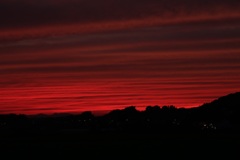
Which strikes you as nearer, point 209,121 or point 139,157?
point 139,157

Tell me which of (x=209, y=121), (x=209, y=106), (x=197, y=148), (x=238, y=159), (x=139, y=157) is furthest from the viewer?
(x=209, y=106)

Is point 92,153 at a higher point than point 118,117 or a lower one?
lower

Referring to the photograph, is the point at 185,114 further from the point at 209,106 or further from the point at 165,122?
the point at 165,122

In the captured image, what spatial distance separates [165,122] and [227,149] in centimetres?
6232

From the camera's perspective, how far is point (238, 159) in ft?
98.5

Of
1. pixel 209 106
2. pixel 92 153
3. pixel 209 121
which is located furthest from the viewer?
pixel 209 106

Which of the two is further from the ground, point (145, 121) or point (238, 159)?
point (145, 121)

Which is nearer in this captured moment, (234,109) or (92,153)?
(92,153)

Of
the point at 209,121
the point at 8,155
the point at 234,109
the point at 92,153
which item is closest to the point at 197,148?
the point at 92,153

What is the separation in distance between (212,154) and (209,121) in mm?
64152

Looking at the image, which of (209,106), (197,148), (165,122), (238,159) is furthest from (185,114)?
(238,159)

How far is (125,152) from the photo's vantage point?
36.6m

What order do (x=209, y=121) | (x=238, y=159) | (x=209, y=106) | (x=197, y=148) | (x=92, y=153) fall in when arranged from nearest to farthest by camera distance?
(x=238, y=159) → (x=92, y=153) → (x=197, y=148) → (x=209, y=121) → (x=209, y=106)

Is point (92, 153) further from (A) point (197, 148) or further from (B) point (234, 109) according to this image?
(B) point (234, 109)
